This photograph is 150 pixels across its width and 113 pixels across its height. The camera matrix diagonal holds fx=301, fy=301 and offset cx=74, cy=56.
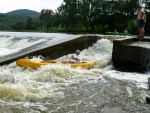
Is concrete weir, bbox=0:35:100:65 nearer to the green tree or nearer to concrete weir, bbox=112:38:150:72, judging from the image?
concrete weir, bbox=112:38:150:72

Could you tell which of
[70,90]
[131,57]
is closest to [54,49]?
[131,57]

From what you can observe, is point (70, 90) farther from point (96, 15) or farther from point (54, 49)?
point (96, 15)

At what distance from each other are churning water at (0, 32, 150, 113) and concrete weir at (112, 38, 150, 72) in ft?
2.13

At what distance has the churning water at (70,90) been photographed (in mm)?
8250

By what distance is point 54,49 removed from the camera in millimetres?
17656

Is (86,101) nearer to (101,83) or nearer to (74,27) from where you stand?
(101,83)

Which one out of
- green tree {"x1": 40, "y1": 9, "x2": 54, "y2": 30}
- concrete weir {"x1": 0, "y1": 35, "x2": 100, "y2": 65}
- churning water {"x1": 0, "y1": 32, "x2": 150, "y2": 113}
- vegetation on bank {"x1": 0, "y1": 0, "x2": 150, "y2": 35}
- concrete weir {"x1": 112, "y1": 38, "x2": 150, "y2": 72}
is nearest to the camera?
churning water {"x1": 0, "y1": 32, "x2": 150, "y2": 113}

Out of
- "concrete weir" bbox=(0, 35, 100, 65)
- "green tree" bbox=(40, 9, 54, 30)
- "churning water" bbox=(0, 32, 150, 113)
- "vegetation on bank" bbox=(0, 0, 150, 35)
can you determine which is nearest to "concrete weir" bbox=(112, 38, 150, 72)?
"churning water" bbox=(0, 32, 150, 113)

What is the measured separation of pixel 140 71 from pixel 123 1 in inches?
1872

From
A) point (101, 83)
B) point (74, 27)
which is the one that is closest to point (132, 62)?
point (101, 83)

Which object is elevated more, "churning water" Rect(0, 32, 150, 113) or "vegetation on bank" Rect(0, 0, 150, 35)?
"vegetation on bank" Rect(0, 0, 150, 35)

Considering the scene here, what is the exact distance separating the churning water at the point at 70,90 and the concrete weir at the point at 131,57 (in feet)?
2.13

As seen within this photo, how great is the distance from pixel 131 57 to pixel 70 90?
5365 mm

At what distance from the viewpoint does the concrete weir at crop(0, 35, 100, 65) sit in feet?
51.7
